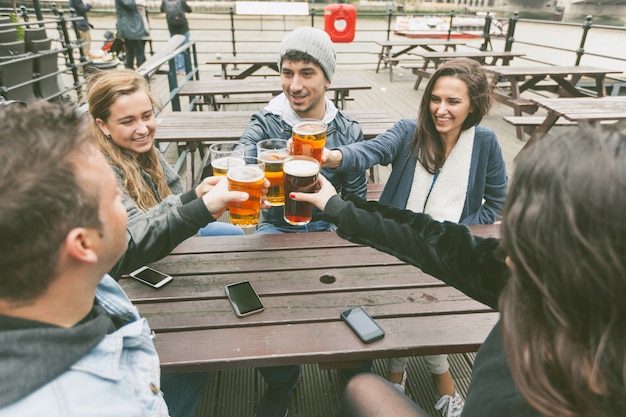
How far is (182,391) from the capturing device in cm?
143

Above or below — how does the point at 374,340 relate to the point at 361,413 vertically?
above

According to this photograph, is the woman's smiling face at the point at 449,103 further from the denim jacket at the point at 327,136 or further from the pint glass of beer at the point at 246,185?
the pint glass of beer at the point at 246,185

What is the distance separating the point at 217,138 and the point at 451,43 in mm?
7802

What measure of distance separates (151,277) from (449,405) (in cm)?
142

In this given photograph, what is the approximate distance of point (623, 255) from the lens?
58cm

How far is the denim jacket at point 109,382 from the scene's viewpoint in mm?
666

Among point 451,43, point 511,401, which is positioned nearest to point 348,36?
point 451,43

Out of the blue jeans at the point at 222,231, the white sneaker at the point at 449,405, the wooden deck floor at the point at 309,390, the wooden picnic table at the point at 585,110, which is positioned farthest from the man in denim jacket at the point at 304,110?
the wooden picnic table at the point at 585,110

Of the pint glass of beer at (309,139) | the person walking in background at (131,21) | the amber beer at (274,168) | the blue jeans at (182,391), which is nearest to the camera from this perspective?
the blue jeans at (182,391)

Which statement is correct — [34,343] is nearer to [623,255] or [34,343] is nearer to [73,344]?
[73,344]

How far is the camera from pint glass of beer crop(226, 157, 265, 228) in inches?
55.2

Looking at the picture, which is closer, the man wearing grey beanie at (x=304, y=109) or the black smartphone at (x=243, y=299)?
the black smartphone at (x=243, y=299)

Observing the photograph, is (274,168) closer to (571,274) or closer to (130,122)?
(130,122)

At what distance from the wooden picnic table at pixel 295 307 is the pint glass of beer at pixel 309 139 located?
0.39 meters
